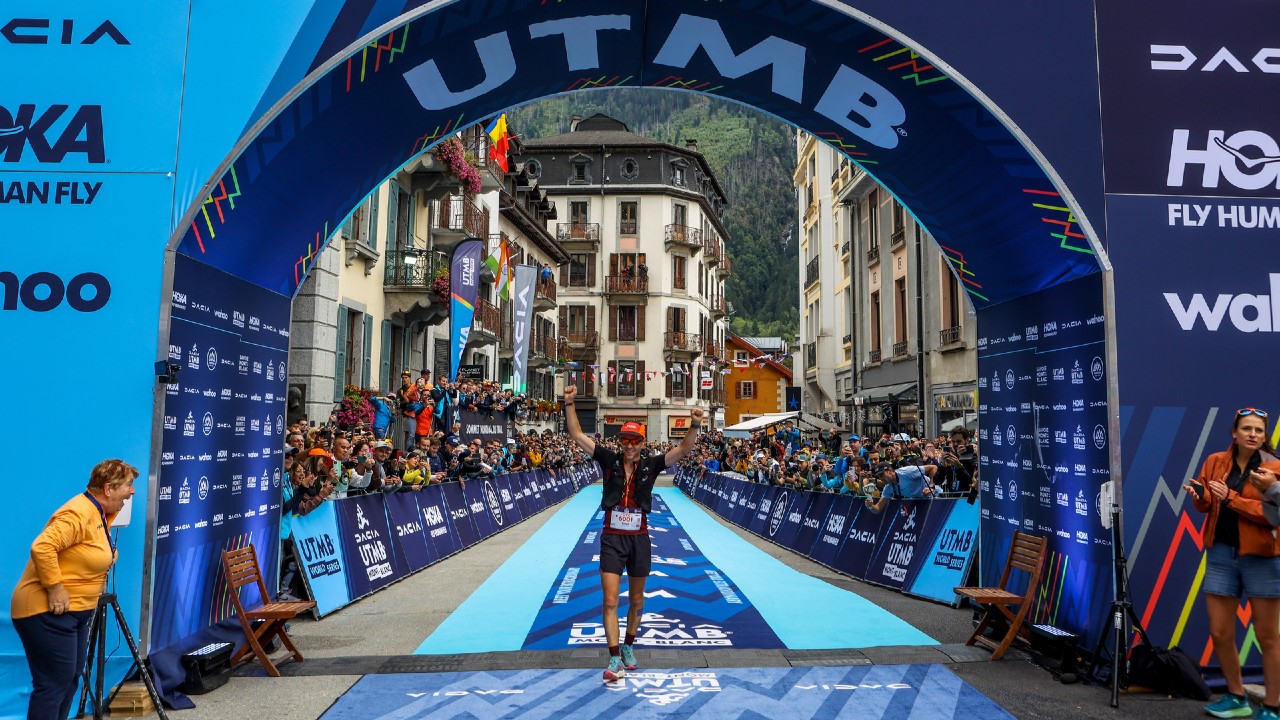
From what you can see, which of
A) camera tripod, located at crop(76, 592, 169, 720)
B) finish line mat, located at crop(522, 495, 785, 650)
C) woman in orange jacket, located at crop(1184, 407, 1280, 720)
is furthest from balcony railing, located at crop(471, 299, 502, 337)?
woman in orange jacket, located at crop(1184, 407, 1280, 720)

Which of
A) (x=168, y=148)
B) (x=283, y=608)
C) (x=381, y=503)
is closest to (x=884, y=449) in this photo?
(x=381, y=503)

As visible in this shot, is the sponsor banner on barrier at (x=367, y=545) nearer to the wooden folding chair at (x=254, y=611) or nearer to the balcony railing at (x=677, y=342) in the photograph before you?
the wooden folding chair at (x=254, y=611)

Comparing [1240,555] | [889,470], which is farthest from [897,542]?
[1240,555]

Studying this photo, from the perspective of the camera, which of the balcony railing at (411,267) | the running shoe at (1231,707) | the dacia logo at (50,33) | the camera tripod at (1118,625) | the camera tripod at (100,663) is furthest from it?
the balcony railing at (411,267)

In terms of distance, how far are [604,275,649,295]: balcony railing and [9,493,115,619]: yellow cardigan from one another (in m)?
50.4

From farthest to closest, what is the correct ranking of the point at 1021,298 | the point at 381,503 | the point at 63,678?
the point at 381,503 → the point at 1021,298 → the point at 63,678

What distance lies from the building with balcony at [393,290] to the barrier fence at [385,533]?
3.47 metres

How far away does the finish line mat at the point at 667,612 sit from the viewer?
803 centimetres

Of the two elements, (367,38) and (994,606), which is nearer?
(367,38)

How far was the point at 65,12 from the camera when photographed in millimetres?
6617

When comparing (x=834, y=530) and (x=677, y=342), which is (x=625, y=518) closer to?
(x=834, y=530)

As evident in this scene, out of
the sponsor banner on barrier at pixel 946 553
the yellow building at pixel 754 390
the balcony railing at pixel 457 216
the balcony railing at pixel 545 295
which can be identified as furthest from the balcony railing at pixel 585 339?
the sponsor banner on barrier at pixel 946 553

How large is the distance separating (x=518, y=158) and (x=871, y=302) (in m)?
33.9

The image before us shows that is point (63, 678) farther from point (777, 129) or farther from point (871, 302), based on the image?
point (777, 129)
